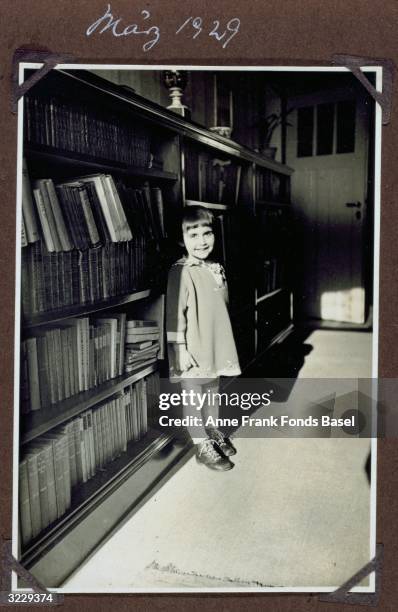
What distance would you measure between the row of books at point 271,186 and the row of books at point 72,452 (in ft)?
6.43

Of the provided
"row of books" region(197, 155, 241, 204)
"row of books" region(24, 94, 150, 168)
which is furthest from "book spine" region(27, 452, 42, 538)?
"row of books" region(197, 155, 241, 204)

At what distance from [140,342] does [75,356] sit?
13.9 inches

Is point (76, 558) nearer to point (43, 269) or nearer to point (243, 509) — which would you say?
point (243, 509)

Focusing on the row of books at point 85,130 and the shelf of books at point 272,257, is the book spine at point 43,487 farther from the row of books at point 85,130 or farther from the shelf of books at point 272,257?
the shelf of books at point 272,257

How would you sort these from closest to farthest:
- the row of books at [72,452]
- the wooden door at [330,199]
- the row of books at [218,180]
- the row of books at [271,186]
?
the row of books at [72,452]
the row of books at [218,180]
the row of books at [271,186]
the wooden door at [330,199]

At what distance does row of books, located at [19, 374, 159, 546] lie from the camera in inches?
53.6

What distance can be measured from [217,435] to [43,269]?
96 cm

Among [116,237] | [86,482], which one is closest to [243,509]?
[86,482]

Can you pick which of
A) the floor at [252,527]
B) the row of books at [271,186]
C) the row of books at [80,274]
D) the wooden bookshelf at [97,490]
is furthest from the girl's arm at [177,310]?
the row of books at [271,186]

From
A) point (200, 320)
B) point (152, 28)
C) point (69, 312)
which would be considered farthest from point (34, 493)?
point (152, 28)

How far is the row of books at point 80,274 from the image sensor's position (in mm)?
1330

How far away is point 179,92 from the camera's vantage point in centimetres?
216

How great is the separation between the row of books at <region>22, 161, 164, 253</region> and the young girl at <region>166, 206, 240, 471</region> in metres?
0.24

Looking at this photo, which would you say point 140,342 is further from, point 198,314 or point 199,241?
point 199,241
